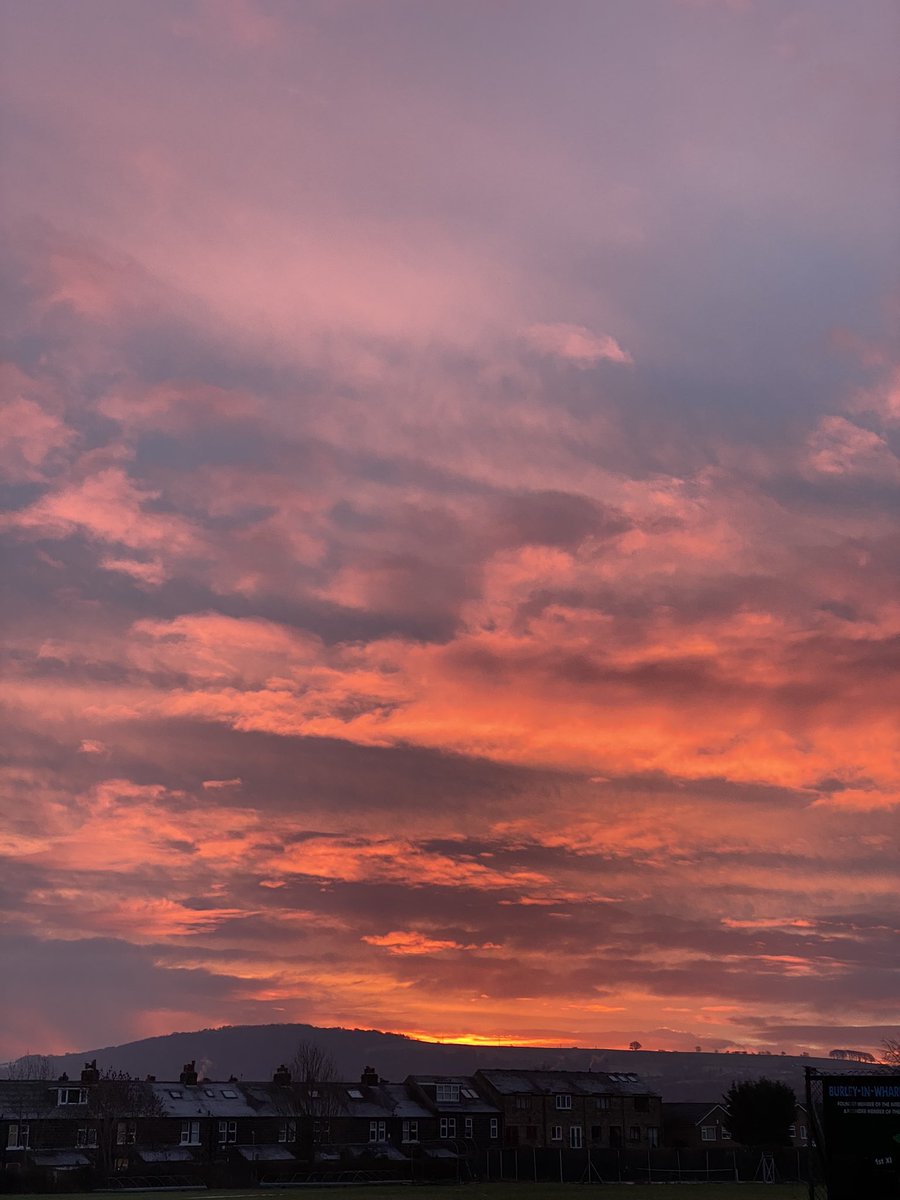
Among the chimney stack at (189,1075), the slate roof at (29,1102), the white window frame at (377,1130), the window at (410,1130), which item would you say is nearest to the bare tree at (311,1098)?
the white window frame at (377,1130)

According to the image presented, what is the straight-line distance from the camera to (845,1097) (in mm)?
30188

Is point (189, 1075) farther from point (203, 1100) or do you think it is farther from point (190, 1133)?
point (190, 1133)

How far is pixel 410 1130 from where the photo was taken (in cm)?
14562

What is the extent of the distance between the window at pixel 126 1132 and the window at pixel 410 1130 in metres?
32.2

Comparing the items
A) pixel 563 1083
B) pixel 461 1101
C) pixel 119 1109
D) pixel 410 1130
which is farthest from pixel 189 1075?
pixel 563 1083

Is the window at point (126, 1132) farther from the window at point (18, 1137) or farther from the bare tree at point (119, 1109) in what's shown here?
the window at point (18, 1137)

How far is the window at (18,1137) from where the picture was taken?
122 metres

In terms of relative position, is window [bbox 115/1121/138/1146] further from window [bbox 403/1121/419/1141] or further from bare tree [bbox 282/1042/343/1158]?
window [bbox 403/1121/419/1141]

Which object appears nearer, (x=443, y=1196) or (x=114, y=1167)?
(x=443, y=1196)

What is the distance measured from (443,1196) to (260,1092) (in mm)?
67862

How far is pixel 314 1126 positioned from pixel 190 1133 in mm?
14021

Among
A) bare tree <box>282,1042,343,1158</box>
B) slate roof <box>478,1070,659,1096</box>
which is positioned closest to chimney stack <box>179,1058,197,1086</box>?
bare tree <box>282,1042,343,1158</box>

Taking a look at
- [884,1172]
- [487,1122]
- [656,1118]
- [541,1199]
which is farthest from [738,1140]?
[884,1172]

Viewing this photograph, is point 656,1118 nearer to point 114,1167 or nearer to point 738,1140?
point 738,1140
